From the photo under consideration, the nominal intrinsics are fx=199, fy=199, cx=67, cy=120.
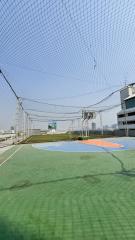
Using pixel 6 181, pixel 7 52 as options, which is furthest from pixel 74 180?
pixel 7 52

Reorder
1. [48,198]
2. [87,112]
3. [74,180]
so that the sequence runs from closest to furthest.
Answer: [48,198] < [74,180] < [87,112]

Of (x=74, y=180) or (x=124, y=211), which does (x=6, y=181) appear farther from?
(x=124, y=211)

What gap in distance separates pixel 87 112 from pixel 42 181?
888 inches

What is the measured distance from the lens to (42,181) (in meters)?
5.36

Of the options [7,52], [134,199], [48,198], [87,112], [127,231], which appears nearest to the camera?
[127,231]

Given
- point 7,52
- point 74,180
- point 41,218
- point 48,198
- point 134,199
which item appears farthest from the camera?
point 7,52

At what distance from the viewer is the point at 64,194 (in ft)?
13.6

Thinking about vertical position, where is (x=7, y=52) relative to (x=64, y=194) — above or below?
above

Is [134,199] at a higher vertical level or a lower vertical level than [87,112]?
lower

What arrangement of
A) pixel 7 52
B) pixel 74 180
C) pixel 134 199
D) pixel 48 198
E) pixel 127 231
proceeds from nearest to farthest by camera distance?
pixel 127 231, pixel 134 199, pixel 48 198, pixel 74 180, pixel 7 52

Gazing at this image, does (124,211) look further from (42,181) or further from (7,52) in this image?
(7,52)

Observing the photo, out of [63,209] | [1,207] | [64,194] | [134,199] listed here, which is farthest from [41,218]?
[134,199]

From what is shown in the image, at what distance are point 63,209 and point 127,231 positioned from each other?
3.73ft

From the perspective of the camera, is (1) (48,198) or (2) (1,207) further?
(1) (48,198)
